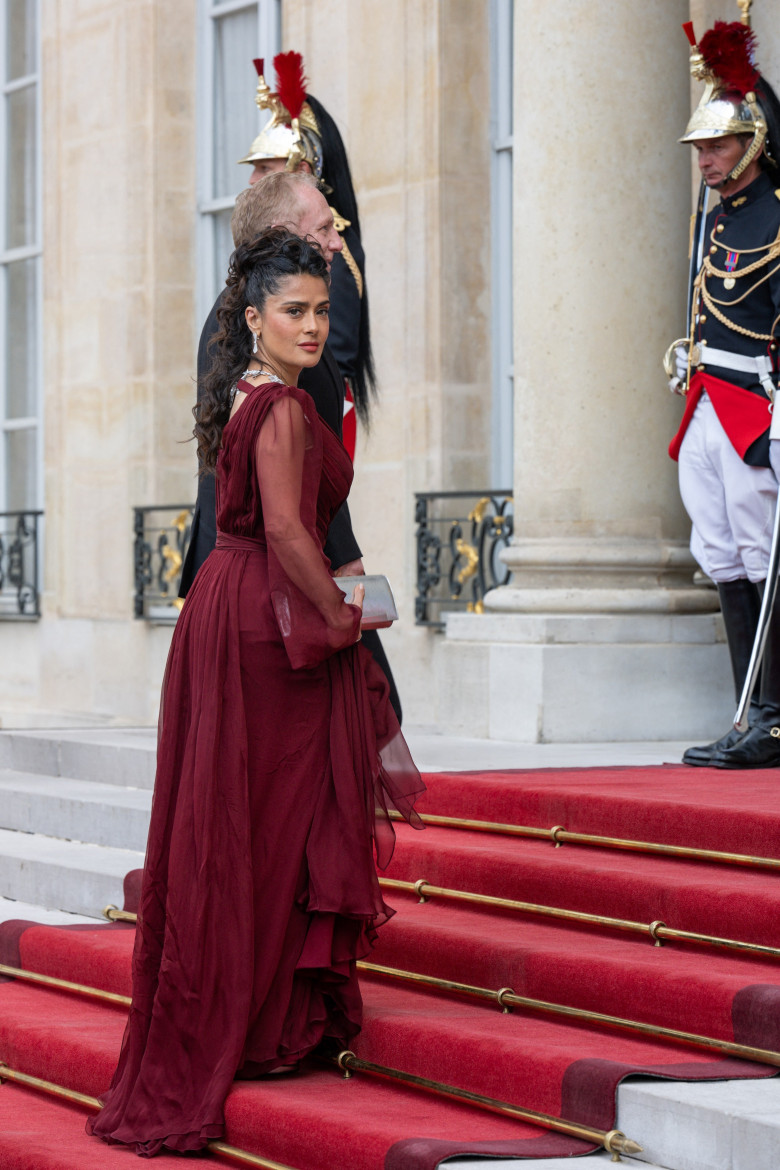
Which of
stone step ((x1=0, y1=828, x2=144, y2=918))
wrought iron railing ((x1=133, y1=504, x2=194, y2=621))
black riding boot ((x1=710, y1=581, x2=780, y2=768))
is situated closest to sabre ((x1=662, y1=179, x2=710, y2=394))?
black riding boot ((x1=710, y1=581, x2=780, y2=768))

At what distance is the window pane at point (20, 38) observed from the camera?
12.1 metres

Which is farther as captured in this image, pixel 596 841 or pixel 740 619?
pixel 740 619

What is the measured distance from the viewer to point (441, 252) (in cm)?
882

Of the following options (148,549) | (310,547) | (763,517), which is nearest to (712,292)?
(763,517)

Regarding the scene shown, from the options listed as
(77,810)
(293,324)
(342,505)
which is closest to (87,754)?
(77,810)

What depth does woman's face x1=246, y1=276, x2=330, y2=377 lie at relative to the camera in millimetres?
3816

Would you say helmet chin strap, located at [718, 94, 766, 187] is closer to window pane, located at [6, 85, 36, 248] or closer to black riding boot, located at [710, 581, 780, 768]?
black riding boot, located at [710, 581, 780, 768]

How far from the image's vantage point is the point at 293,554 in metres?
3.68

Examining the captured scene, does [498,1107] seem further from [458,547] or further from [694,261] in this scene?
[458,547]

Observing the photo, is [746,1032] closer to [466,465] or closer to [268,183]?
[268,183]

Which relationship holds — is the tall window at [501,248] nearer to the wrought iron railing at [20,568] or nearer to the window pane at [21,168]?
the wrought iron railing at [20,568]

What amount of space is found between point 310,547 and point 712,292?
2.78 metres

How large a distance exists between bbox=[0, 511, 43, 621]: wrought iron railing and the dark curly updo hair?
7775 millimetres

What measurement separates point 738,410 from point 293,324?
2512 mm
